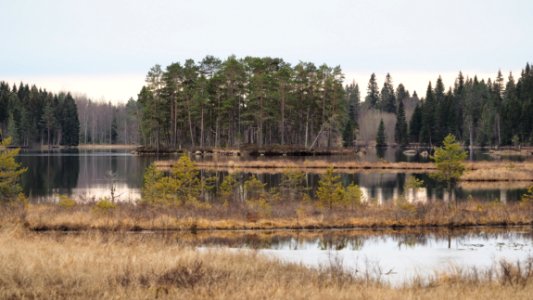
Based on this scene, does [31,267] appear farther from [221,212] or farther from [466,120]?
[466,120]

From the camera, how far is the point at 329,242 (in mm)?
26953

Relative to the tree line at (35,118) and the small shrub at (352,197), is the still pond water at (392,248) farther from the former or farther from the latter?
the tree line at (35,118)

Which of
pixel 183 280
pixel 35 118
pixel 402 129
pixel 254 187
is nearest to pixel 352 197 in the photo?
pixel 254 187

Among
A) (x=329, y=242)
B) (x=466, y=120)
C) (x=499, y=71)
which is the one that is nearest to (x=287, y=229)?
(x=329, y=242)

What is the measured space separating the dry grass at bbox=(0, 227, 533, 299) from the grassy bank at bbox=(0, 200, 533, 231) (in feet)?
38.0

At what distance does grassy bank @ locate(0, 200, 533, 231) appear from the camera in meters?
29.0

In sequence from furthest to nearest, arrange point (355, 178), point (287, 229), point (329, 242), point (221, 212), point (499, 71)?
point (499, 71), point (355, 178), point (221, 212), point (287, 229), point (329, 242)

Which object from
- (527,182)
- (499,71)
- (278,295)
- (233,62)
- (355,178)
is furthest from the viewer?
(499,71)

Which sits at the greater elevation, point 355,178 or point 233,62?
point 233,62

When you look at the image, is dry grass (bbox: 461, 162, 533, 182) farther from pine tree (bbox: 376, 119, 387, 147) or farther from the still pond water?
pine tree (bbox: 376, 119, 387, 147)

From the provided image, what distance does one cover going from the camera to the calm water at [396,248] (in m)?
21.3

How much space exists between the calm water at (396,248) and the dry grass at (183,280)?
13.2 feet

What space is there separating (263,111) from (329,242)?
83.6 m

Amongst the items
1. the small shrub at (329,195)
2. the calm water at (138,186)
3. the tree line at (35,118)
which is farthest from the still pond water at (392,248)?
the tree line at (35,118)
